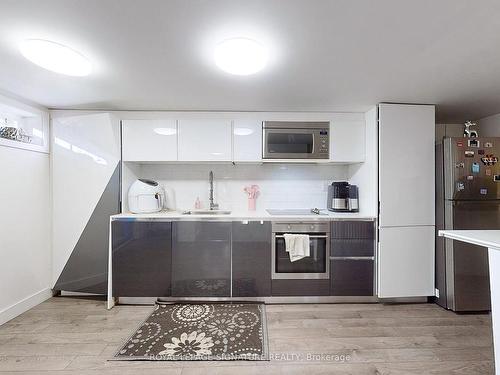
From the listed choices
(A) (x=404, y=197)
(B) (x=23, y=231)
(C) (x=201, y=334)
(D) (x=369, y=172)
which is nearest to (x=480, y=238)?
(A) (x=404, y=197)

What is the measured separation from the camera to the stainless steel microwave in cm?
287

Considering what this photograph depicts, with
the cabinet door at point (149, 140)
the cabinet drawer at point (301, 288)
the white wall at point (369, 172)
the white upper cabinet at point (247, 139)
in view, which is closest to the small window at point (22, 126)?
the cabinet door at point (149, 140)

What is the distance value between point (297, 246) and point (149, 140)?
1958mm

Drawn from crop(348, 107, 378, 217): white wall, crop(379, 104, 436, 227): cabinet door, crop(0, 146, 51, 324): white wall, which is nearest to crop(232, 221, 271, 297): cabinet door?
crop(348, 107, 378, 217): white wall

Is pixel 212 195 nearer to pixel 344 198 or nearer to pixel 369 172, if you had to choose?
pixel 344 198

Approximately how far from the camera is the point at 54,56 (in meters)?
1.61

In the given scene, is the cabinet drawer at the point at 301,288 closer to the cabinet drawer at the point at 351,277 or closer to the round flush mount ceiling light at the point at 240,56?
the cabinet drawer at the point at 351,277

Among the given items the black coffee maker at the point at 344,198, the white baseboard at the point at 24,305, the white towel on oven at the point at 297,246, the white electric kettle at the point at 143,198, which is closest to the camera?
the white baseboard at the point at 24,305

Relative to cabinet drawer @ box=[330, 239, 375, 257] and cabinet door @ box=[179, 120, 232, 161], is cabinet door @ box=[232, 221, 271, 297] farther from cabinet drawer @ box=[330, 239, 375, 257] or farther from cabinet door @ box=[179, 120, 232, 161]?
cabinet door @ box=[179, 120, 232, 161]

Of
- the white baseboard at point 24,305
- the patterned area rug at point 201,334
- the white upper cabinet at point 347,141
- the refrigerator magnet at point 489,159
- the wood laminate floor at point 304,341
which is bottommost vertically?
the wood laminate floor at point 304,341

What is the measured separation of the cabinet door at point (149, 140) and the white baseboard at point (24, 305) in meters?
1.65

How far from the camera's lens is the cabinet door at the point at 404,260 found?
2619 mm

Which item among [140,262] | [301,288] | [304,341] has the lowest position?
[304,341]

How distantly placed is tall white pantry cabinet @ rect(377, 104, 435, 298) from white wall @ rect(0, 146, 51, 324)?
3517mm
